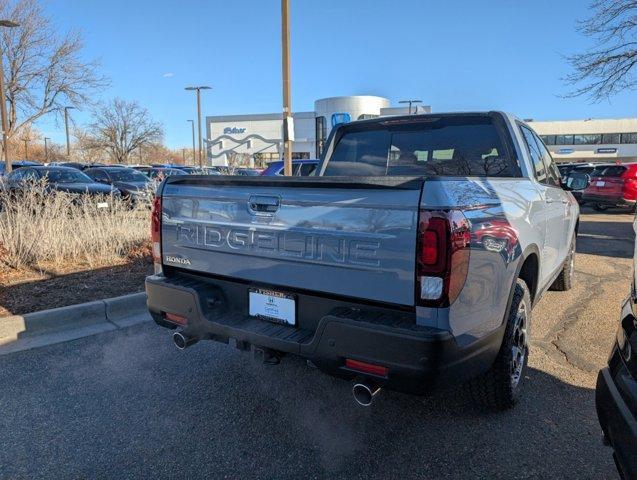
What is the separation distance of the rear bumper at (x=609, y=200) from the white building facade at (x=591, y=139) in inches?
2426

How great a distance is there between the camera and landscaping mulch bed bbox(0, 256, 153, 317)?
16.5 ft

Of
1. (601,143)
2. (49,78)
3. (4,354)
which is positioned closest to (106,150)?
(49,78)

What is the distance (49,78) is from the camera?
2014cm

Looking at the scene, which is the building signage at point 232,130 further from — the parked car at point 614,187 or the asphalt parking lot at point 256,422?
the asphalt parking lot at point 256,422

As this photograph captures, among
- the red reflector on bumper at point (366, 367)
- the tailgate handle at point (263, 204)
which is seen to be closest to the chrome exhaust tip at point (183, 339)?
the tailgate handle at point (263, 204)

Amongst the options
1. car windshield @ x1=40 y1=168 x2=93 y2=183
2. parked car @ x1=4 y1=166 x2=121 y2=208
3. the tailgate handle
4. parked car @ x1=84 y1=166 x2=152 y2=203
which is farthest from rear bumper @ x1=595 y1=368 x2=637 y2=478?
parked car @ x1=84 y1=166 x2=152 y2=203

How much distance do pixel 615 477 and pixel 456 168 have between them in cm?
236

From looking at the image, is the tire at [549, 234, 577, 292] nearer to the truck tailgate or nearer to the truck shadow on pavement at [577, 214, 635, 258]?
the truck shadow on pavement at [577, 214, 635, 258]

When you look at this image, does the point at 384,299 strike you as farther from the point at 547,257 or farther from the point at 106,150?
the point at 106,150

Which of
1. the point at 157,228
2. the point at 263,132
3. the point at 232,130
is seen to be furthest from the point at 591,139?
the point at 157,228

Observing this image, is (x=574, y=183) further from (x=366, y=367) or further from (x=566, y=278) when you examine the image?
(x=366, y=367)

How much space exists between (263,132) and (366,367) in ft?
142

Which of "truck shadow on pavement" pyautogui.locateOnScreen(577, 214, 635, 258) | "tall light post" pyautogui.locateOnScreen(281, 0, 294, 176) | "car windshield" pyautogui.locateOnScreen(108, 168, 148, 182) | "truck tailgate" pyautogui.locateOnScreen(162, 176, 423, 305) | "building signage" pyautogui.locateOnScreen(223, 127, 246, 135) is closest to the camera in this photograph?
"truck tailgate" pyautogui.locateOnScreen(162, 176, 423, 305)

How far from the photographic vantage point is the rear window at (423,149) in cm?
382
